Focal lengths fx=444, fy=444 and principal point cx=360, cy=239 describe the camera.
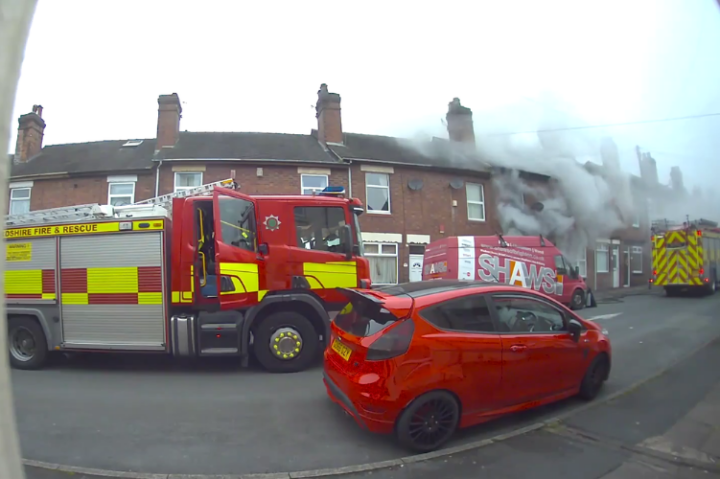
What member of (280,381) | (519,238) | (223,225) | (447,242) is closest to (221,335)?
(280,381)

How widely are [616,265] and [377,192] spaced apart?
611 inches

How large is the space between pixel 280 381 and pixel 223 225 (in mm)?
2329

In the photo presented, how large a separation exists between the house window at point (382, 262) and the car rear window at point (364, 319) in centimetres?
1170

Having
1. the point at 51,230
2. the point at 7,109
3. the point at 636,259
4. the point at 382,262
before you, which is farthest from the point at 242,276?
the point at 636,259

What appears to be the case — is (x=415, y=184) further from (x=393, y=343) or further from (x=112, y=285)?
(x=393, y=343)

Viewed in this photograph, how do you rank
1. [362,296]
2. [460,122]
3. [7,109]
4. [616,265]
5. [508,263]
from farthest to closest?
[616,265] → [460,122] → [508,263] → [362,296] → [7,109]

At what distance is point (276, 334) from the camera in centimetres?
647

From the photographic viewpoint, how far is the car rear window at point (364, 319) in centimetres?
403

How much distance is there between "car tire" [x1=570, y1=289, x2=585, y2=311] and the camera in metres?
14.9

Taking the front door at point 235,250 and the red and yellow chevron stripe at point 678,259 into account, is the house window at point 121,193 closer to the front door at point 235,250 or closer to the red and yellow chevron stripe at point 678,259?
the front door at point 235,250

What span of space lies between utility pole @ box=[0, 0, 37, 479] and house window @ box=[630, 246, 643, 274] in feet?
94.6

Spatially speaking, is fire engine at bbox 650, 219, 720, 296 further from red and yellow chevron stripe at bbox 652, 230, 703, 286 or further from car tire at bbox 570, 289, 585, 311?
car tire at bbox 570, 289, 585, 311

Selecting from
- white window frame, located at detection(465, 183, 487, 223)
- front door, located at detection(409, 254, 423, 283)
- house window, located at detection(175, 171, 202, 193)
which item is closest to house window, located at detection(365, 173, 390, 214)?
front door, located at detection(409, 254, 423, 283)

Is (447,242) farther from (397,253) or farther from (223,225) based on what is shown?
(223,225)
